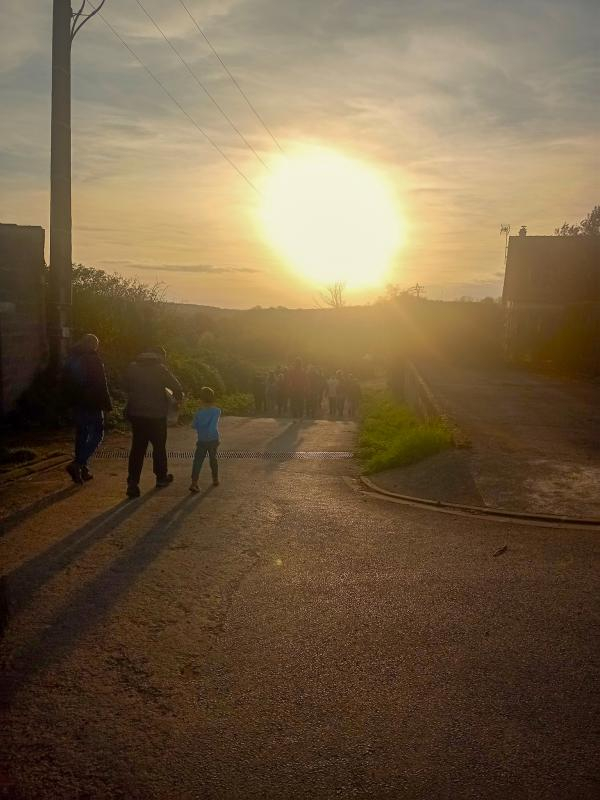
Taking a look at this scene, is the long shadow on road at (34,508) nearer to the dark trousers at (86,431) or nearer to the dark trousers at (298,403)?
the dark trousers at (86,431)

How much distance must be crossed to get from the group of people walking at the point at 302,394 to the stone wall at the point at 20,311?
29.9ft

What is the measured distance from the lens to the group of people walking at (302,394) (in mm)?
25406

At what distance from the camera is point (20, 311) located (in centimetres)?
1677

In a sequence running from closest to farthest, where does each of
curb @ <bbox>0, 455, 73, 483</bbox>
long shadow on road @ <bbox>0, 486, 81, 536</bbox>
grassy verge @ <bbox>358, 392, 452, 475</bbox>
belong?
long shadow on road @ <bbox>0, 486, 81, 536</bbox>, curb @ <bbox>0, 455, 73, 483</bbox>, grassy verge @ <bbox>358, 392, 452, 475</bbox>

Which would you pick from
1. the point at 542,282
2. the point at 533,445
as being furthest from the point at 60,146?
the point at 542,282

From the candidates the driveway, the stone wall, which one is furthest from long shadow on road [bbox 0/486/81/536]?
the stone wall

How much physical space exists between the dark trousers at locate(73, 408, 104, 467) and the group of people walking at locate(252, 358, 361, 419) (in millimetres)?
14126

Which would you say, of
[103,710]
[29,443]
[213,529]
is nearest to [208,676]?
[103,710]

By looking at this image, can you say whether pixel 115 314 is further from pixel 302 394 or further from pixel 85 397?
pixel 85 397

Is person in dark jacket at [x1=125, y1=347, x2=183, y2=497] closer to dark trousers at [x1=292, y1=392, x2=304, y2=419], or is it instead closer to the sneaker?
the sneaker

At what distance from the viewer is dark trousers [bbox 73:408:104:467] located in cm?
1111

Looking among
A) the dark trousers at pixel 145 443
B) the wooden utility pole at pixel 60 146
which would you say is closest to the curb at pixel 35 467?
the dark trousers at pixel 145 443

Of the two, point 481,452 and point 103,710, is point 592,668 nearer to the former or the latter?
point 103,710

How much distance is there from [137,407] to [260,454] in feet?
16.7
